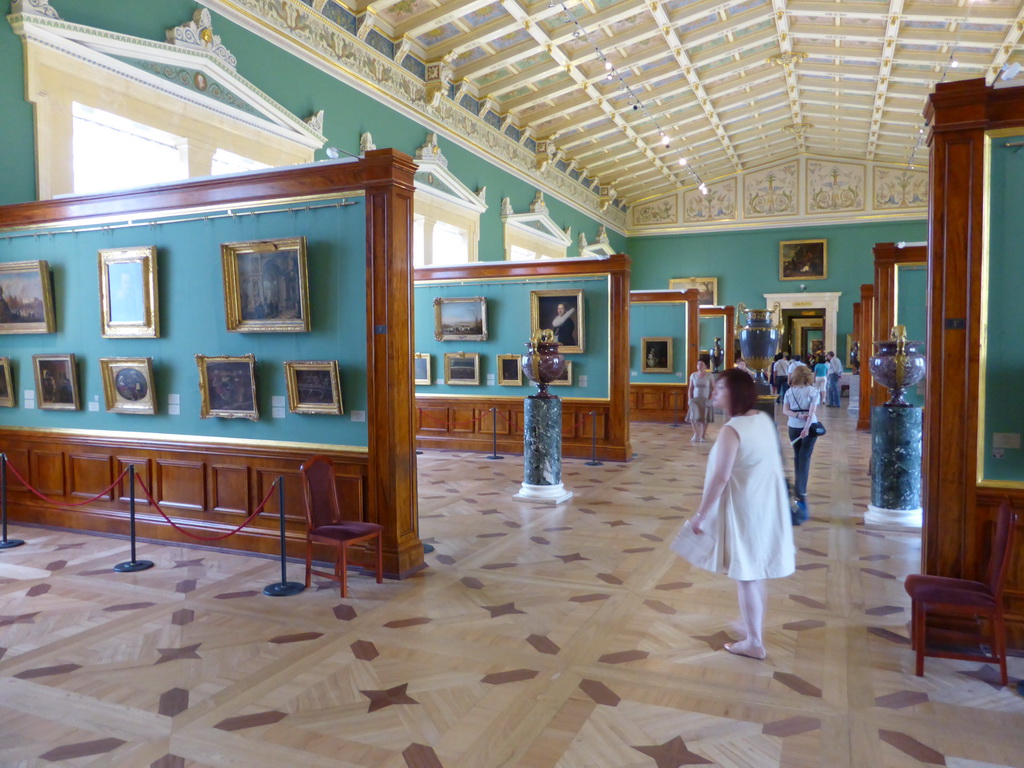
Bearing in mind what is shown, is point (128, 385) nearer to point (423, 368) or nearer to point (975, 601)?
point (423, 368)

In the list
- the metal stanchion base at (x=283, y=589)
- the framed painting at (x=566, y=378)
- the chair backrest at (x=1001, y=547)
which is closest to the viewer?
the chair backrest at (x=1001, y=547)

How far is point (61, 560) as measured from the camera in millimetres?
6320

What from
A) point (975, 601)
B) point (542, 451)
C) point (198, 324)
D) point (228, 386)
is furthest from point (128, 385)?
point (975, 601)

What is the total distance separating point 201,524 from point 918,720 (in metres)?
5.94

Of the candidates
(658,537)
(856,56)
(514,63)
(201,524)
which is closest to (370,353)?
(201,524)

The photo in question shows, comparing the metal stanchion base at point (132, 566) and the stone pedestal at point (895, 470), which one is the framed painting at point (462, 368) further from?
the metal stanchion base at point (132, 566)

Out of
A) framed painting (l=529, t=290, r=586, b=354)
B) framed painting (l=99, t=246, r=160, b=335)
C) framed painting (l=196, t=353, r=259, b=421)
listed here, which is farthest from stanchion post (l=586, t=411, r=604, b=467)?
Answer: framed painting (l=99, t=246, r=160, b=335)

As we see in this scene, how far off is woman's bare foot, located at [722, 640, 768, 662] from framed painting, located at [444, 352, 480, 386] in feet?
29.7

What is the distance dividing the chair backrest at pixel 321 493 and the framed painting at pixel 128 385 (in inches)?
91.1

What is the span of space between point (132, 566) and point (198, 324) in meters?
2.23

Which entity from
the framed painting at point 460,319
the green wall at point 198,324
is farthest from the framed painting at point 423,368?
the green wall at point 198,324

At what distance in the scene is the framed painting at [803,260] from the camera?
91.5 feet

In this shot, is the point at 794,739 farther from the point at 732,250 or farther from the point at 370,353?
the point at 732,250

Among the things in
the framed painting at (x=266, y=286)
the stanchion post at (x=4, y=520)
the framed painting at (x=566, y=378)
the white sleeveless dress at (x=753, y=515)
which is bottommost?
the stanchion post at (x=4, y=520)
